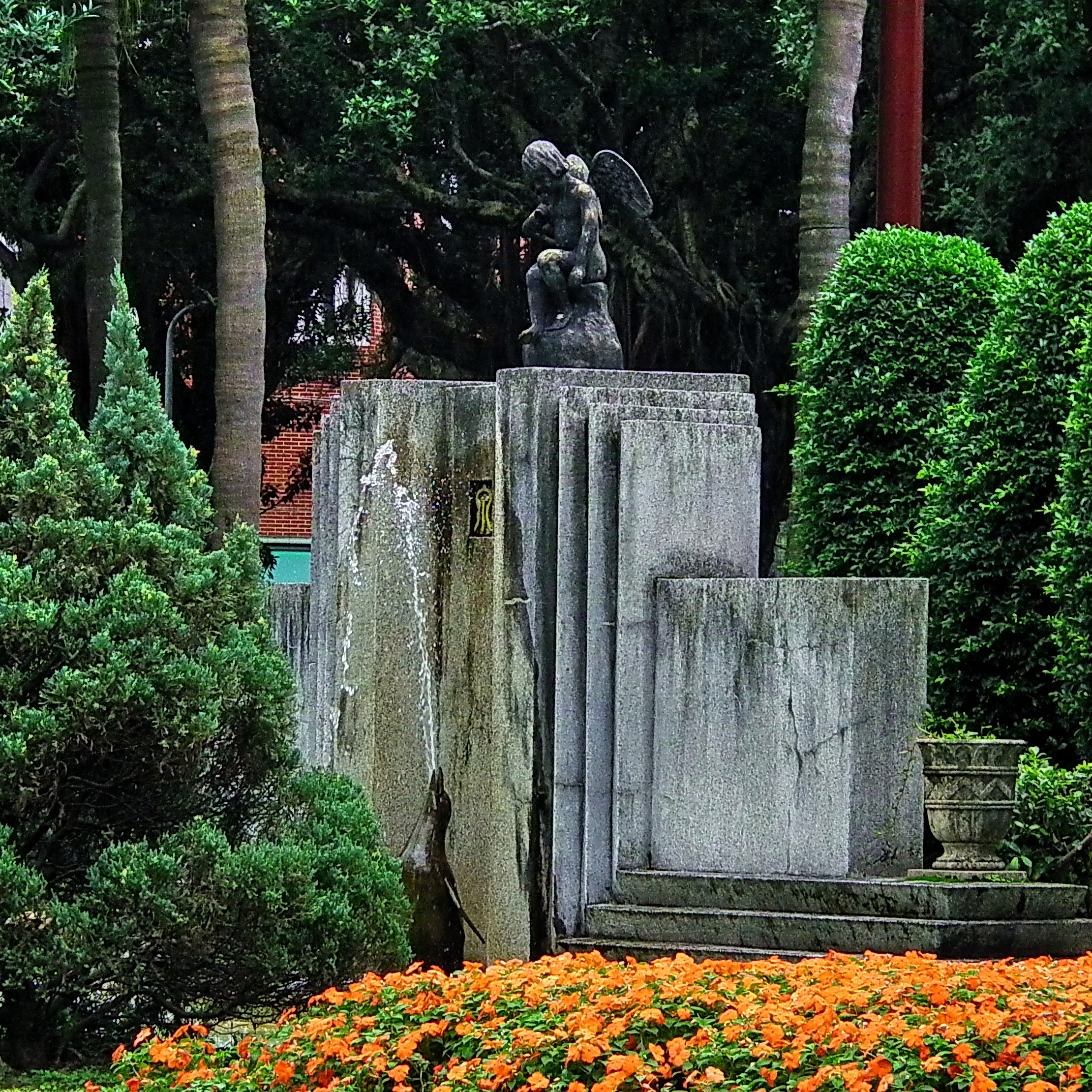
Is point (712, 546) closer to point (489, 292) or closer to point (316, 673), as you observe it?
point (316, 673)

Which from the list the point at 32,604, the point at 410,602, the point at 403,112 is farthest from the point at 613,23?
the point at 32,604

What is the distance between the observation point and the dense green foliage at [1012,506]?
1134cm

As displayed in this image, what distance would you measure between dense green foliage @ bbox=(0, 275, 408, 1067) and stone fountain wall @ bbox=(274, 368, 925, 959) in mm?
2081

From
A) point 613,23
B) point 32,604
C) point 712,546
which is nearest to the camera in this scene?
point 32,604

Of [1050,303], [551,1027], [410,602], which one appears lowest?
[551,1027]

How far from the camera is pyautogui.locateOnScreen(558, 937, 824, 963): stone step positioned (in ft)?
29.0

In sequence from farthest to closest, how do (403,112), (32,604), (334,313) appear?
(334,313) → (403,112) → (32,604)

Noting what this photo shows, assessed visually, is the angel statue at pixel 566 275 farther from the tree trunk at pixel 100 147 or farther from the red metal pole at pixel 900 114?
the tree trunk at pixel 100 147

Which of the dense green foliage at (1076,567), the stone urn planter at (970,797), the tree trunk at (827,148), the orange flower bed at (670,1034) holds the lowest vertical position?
the orange flower bed at (670,1034)

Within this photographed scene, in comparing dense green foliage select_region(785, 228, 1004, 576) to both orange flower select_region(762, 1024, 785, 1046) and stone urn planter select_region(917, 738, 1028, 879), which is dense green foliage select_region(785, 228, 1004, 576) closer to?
stone urn planter select_region(917, 738, 1028, 879)

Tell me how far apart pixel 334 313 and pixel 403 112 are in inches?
239

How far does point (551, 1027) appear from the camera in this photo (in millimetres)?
6121

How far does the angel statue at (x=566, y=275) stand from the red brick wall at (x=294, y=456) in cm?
1803

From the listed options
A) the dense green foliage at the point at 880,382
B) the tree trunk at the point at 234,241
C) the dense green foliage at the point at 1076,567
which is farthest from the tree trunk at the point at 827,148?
the dense green foliage at the point at 1076,567
